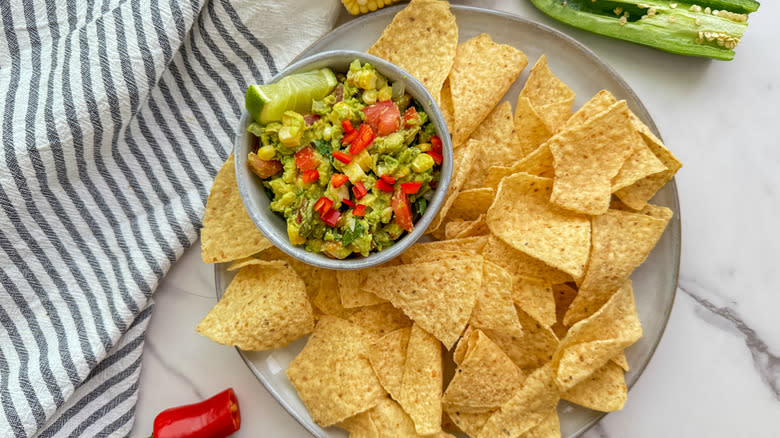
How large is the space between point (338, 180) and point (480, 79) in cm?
74

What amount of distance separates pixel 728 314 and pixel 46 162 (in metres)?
2.75

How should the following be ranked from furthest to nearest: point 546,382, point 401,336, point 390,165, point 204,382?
point 204,382 < point 401,336 < point 546,382 < point 390,165

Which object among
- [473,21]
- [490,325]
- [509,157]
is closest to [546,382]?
[490,325]

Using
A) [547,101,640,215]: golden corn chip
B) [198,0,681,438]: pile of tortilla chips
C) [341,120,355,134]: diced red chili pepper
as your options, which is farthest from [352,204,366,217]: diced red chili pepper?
[547,101,640,215]: golden corn chip

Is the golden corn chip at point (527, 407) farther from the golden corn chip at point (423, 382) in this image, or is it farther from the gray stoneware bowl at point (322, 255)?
the gray stoneware bowl at point (322, 255)

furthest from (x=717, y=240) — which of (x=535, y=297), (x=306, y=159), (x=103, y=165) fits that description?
(x=103, y=165)

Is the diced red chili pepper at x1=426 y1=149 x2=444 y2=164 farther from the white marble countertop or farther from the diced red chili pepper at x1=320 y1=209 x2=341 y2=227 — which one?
the white marble countertop

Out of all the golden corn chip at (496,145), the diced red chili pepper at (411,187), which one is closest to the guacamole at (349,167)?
the diced red chili pepper at (411,187)

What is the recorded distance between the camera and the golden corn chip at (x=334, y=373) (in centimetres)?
221

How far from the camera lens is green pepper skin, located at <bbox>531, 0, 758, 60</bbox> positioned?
2.27 meters

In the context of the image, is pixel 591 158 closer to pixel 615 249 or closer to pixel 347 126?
pixel 615 249

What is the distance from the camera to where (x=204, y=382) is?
250cm

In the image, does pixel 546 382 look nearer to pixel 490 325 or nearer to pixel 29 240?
pixel 490 325

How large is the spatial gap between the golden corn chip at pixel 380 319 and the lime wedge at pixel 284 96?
828 millimetres
